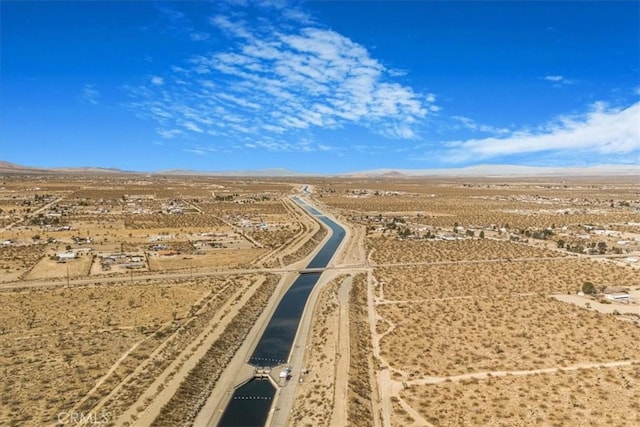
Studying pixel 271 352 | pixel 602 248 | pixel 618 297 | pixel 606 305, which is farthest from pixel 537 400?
pixel 602 248

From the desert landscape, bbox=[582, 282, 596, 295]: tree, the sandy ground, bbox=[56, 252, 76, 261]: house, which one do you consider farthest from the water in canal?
bbox=[56, 252, 76, 261]: house

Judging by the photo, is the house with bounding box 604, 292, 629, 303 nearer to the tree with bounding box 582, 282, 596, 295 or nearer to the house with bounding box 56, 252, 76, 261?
the tree with bounding box 582, 282, 596, 295

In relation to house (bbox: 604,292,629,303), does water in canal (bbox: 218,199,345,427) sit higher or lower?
lower

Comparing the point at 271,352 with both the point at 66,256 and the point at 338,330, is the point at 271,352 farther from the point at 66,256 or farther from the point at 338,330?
the point at 66,256

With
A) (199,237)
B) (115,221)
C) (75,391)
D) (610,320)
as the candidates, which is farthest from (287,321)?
(115,221)

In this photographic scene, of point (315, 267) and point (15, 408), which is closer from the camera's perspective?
point (15, 408)

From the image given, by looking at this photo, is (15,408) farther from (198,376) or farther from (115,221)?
(115,221)

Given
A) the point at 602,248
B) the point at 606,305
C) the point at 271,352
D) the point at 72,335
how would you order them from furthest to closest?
the point at 602,248 < the point at 606,305 < the point at 72,335 < the point at 271,352
